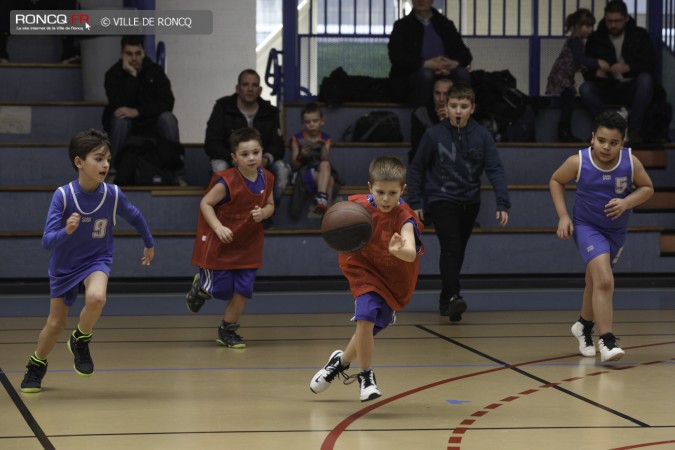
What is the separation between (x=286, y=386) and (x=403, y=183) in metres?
1.19

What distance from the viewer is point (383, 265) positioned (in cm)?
516

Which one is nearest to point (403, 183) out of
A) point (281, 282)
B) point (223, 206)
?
point (223, 206)

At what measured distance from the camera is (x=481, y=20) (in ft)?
40.6

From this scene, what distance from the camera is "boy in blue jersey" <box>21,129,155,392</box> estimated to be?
536cm

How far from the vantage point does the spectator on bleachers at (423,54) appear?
35.3 ft

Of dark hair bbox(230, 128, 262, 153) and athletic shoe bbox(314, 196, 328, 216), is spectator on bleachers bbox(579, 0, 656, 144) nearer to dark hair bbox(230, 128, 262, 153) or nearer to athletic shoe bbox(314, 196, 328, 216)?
athletic shoe bbox(314, 196, 328, 216)

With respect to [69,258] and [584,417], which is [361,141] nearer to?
[69,258]

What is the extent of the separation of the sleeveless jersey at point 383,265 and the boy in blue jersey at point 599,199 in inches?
56.4

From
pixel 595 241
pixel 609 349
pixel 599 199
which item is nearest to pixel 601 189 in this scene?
pixel 599 199

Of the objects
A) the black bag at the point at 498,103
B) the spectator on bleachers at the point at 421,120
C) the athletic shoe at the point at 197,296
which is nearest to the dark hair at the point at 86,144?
the athletic shoe at the point at 197,296

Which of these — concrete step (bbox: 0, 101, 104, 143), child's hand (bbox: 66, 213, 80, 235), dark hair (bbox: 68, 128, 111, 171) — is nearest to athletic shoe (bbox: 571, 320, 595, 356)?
dark hair (bbox: 68, 128, 111, 171)

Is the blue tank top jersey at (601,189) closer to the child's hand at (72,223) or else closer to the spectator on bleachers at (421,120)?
the child's hand at (72,223)

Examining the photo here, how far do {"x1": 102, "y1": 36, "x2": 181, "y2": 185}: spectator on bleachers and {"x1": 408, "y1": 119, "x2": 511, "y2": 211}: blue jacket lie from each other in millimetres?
2997

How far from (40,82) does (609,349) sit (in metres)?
7.77
